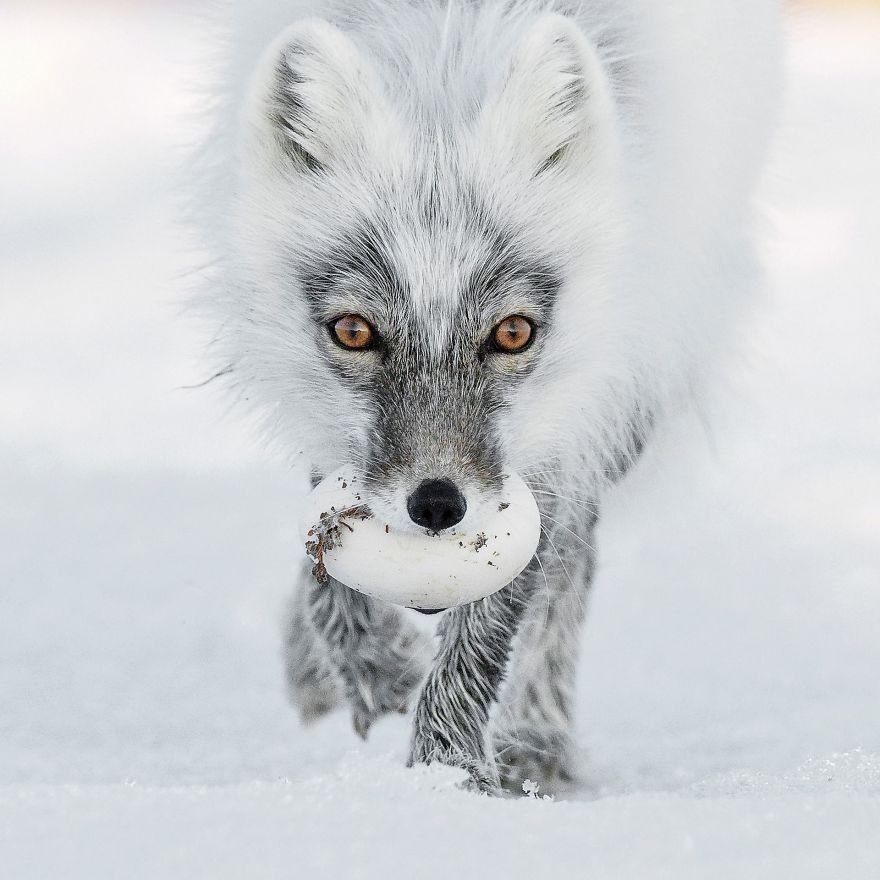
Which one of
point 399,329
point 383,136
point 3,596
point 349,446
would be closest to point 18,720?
point 3,596

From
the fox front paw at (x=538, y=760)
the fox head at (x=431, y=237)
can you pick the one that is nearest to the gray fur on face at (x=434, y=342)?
the fox head at (x=431, y=237)

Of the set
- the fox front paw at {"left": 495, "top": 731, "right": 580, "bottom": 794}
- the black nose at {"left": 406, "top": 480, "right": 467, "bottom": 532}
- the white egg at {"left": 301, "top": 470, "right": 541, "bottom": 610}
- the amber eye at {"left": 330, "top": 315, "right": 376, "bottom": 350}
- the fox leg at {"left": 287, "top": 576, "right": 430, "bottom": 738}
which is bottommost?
the fox front paw at {"left": 495, "top": 731, "right": 580, "bottom": 794}

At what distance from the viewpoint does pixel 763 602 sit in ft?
17.5

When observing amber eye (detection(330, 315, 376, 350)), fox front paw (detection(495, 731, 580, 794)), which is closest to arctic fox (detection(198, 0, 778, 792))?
amber eye (detection(330, 315, 376, 350))

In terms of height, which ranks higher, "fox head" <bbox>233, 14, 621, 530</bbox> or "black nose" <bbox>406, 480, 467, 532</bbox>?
"fox head" <bbox>233, 14, 621, 530</bbox>

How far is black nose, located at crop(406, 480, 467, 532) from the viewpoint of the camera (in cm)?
312

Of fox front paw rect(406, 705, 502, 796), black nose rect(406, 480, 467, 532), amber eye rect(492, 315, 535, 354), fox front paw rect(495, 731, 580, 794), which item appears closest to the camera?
black nose rect(406, 480, 467, 532)

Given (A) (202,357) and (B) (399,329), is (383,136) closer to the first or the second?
(B) (399,329)

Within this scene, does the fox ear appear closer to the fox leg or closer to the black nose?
the black nose

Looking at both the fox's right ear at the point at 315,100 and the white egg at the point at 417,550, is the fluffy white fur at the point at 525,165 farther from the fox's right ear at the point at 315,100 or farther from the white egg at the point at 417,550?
the white egg at the point at 417,550

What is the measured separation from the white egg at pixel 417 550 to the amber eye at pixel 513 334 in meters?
0.32

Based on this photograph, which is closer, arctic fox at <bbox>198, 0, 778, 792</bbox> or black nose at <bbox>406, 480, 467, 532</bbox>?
black nose at <bbox>406, 480, 467, 532</bbox>

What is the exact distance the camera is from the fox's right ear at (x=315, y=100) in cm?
328

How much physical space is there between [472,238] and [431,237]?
0.10m
